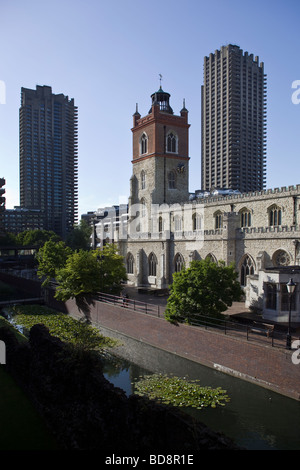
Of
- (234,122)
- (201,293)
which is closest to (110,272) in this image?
(201,293)

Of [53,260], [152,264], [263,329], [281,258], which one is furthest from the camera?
[152,264]

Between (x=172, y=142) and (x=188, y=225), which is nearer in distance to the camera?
(x=188, y=225)

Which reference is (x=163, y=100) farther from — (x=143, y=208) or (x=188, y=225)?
(x=188, y=225)

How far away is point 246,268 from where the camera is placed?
109ft

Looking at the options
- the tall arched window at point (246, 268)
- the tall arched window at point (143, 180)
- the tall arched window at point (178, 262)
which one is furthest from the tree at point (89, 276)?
the tall arched window at point (143, 180)

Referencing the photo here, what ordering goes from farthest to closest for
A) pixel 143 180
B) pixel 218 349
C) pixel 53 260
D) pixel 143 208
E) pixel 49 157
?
1. pixel 49 157
2. pixel 143 180
3. pixel 143 208
4. pixel 53 260
5. pixel 218 349

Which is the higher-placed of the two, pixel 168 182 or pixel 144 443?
pixel 168 182

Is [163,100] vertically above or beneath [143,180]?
above

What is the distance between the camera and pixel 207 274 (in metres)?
22.4

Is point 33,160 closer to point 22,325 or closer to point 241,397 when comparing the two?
point 22,325

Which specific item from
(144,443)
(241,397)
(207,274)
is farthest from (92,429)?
(207,274)

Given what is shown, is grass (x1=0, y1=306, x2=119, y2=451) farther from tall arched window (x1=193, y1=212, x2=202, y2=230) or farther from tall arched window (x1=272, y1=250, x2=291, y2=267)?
tall arched window (x1=193, y1=212, x2=202, y2=230)

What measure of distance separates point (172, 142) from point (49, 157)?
8978cm

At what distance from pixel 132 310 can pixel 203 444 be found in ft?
59.4
